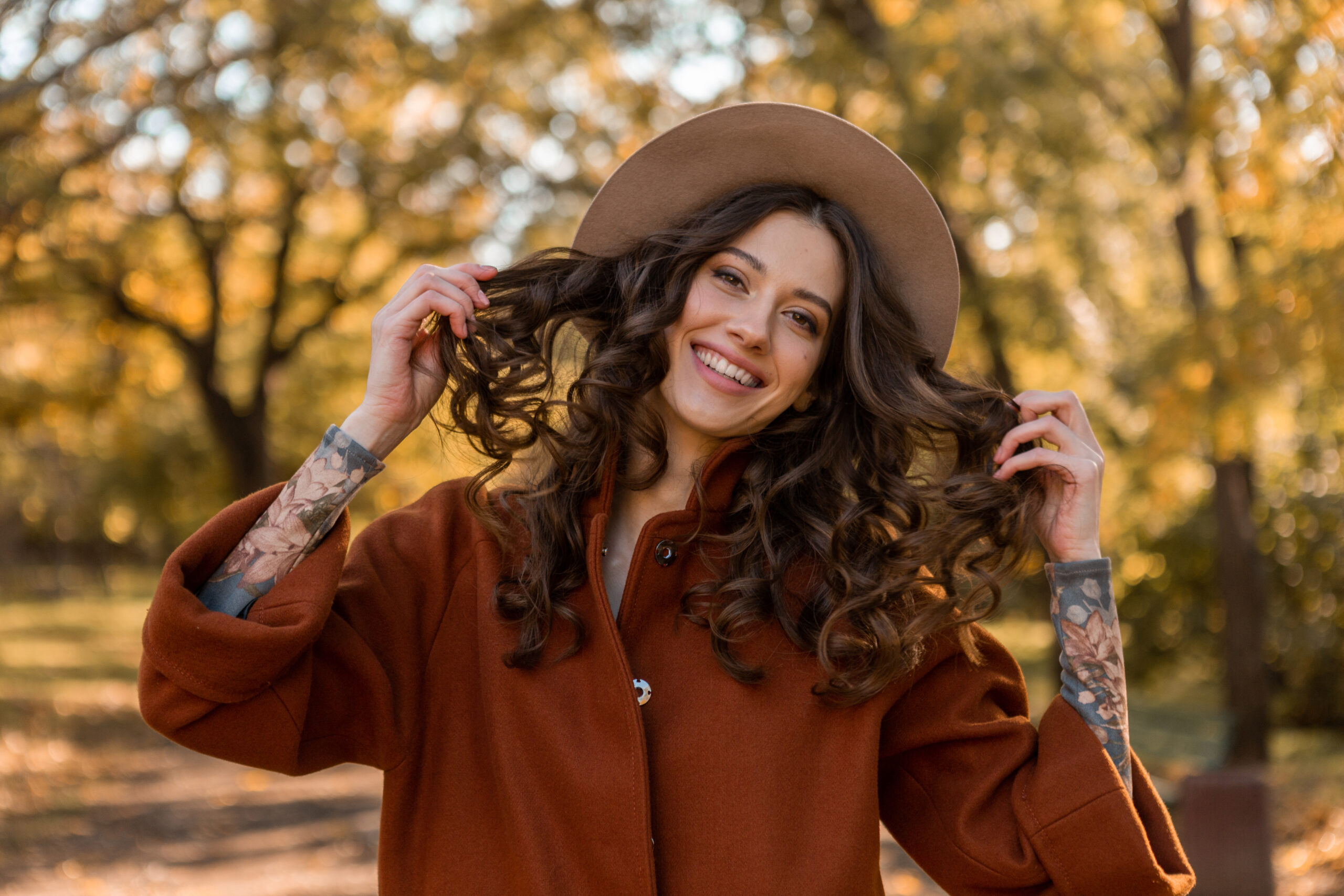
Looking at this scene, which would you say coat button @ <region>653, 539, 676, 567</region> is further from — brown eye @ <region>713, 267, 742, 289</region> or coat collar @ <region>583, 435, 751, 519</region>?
brown eye @ <region>713, 267, 742, 289</region>

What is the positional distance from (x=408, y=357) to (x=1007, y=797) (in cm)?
134

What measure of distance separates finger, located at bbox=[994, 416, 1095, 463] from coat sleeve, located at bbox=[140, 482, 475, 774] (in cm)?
106

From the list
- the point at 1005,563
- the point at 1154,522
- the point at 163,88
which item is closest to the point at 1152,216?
the point at 1154,522

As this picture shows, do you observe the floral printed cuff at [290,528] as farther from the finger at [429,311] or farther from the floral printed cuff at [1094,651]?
the floral printed cuff at [1094,651]

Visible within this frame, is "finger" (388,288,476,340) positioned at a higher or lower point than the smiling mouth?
higher

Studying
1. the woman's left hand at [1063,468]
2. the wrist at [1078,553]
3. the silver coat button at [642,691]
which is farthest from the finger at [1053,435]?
the silver coat button at [642,691]

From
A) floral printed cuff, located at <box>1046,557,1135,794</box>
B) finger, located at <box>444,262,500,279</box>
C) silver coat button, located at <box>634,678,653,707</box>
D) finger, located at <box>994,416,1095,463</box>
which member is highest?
finger, located at <box>444,262,500,279</box>

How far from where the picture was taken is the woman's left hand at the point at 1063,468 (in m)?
2.25

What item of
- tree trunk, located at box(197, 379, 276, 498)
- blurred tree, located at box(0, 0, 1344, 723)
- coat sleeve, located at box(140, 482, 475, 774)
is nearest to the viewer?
coat sleeve, located at box(140, 482, 475, 774)

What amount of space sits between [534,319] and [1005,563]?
41.5 inches

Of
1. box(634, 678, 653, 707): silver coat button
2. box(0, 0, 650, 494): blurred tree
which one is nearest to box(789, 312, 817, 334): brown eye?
box(634, 678, 653, 707): silver coat button

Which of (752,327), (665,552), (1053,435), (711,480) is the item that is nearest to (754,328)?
(752,327)

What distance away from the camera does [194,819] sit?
8180 mm

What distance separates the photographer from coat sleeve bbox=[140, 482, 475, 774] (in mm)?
1904
